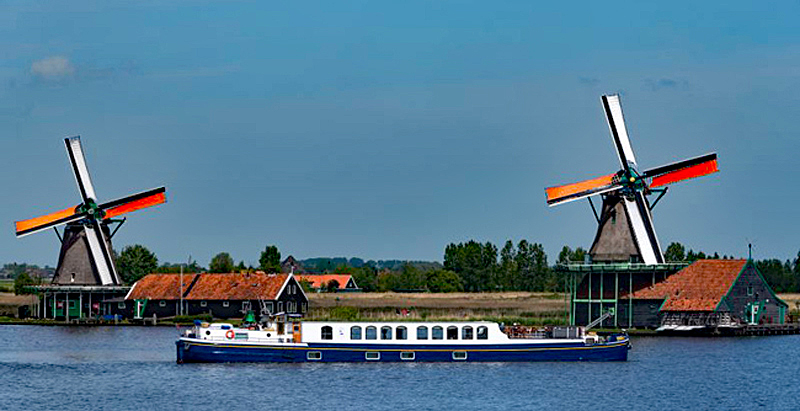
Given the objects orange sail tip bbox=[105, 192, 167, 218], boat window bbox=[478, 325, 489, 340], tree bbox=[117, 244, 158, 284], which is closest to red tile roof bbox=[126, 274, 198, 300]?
orange sail tip bbox=[105, 192, 167, 218]

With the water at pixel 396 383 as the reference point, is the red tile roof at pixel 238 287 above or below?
above

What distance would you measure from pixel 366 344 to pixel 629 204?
112 feet

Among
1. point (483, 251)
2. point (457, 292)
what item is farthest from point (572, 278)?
point (483, 251)

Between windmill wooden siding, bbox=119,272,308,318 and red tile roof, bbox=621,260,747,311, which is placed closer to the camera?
red tile roof, bbox=621,260,747,311

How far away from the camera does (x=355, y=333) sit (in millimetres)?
73375

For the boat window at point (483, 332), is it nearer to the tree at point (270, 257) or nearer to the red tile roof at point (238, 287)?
the red tile roof at point (238, 287)

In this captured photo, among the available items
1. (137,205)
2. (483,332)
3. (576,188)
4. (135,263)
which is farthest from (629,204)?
(135,263)

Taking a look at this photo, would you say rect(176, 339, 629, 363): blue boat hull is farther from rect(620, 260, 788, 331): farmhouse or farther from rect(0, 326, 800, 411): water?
rect(620, 260, 788, 331): farmhouse

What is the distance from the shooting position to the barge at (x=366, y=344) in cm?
7219

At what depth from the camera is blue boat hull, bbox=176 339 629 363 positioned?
236 feet

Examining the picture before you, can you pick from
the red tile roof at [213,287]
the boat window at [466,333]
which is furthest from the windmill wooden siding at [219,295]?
the boat window at [466,333]

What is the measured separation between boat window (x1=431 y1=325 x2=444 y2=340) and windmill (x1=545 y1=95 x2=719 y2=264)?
30.0 m

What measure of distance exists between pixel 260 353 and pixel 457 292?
106531 mm

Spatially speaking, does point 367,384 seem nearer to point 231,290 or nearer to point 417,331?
point 417,331
